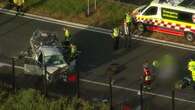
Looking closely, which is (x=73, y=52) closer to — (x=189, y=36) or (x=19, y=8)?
(x=189, y=36)

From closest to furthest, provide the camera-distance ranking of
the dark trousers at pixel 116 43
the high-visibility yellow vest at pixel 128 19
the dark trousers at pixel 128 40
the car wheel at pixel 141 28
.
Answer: the dark trousers at pixel 116 43 < the dark trousers at pixel 128 40 < the high-visibility yellow vest at pixel 128 19 < the car wheel at pixel 141 28

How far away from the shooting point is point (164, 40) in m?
38.5

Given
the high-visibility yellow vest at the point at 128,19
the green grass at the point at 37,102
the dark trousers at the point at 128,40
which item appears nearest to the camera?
the green grass at the point at 37,102

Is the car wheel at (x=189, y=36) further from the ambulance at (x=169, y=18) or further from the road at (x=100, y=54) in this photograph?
the road at (x=100, y=54)

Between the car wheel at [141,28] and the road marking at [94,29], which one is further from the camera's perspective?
the car wheel at [141,28]

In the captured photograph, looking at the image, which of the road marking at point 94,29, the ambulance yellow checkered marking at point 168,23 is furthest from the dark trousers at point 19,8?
the ambulance yellow checkered marking at point 168,23

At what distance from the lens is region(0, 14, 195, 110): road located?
32.5 meters

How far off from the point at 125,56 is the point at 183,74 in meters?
3.52

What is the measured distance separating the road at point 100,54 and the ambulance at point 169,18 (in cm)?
128

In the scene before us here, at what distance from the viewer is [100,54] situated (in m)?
36.7

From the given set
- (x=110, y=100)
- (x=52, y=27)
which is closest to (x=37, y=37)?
(x=52, y=27)

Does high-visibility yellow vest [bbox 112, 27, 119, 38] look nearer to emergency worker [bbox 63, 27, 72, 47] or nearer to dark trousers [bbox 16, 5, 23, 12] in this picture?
emergency worker [bbox 63, 27, 72, 47]

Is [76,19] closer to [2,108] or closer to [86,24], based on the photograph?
[86,24]

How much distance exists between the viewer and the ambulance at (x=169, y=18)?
37.8m
